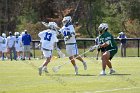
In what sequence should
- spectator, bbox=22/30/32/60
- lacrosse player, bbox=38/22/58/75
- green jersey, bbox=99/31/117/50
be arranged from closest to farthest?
green jersey, bbox=99/31/117/50 → lacrosse player, bbox=38/22/58/75 → spectator, bbox=22/30/32/60

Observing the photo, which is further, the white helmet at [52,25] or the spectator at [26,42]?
the spectator at [26,42]

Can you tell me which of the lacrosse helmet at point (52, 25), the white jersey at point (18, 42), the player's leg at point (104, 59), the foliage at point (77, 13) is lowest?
the player's leg at point (104, 59)

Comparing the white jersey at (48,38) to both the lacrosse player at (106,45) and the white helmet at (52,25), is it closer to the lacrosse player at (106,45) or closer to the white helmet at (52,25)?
the white helmet at (52,25)

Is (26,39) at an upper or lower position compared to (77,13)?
lower

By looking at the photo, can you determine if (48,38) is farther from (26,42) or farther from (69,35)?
(26,42)

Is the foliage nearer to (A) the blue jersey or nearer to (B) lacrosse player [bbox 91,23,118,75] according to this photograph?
(A) the blue jersey

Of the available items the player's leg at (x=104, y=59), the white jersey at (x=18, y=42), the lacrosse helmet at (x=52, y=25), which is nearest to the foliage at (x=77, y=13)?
the white jersey at (x=18, y=42)

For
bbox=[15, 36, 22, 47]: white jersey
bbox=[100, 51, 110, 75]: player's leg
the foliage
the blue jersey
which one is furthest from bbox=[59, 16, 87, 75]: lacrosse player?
the foliage

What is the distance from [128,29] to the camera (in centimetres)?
6162

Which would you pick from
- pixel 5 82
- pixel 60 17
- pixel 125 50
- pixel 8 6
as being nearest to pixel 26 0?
pixel 8 6

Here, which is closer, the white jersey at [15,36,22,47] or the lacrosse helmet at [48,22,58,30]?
the lacrosse helmet at [48,22,58,30]

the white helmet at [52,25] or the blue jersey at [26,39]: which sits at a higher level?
the white helmet at [52,25]

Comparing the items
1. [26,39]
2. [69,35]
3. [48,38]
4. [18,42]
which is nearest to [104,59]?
[69,35]

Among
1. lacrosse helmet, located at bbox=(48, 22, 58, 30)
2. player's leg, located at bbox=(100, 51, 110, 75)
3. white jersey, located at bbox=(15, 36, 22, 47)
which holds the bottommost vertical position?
player's leg, located at bbox=(100, 51, 110, 75)
